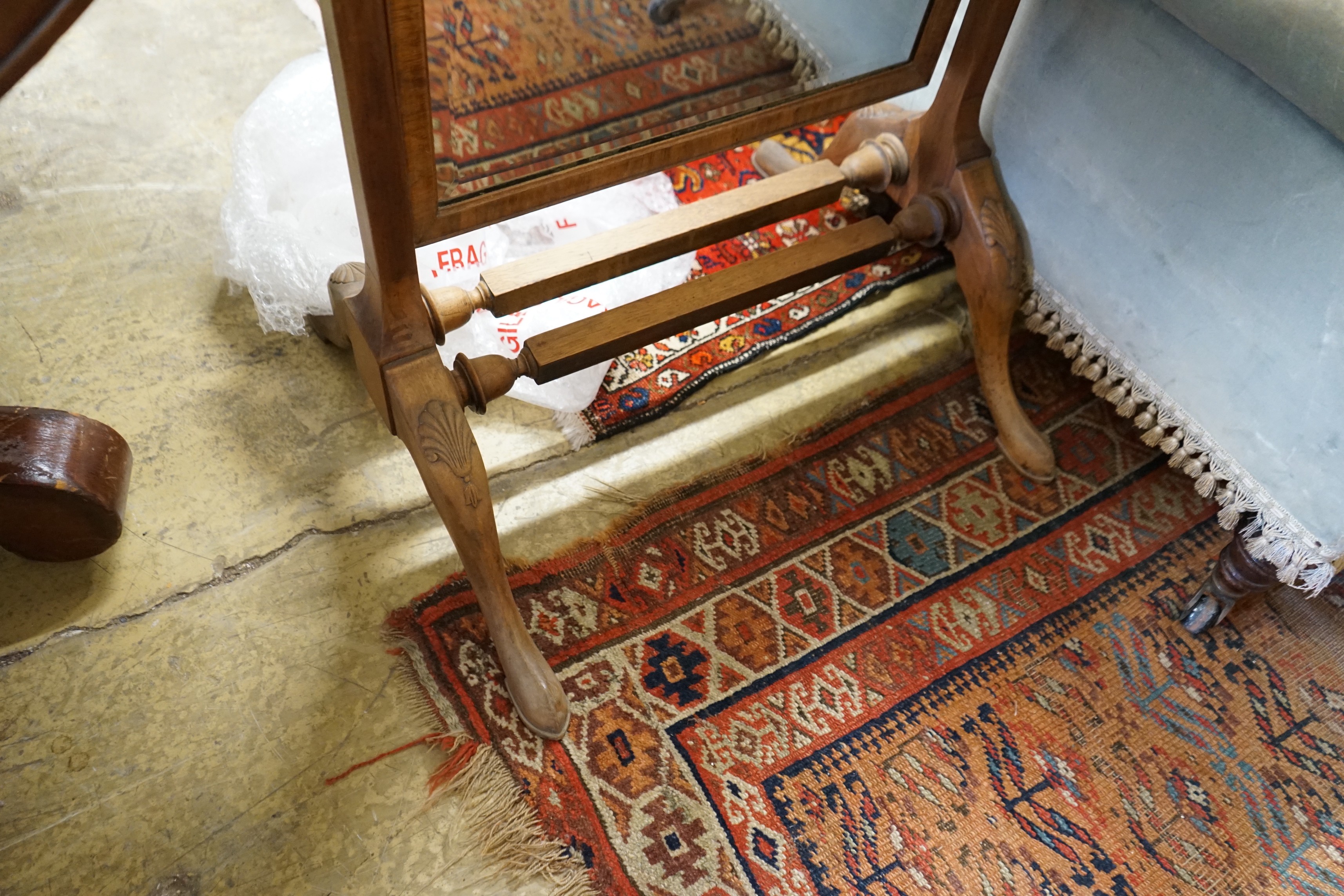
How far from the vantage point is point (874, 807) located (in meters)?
1.18

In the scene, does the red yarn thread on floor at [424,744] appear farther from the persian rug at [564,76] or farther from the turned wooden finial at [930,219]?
the turned wooden finial at [930,219]

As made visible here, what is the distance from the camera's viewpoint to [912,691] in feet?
4.20

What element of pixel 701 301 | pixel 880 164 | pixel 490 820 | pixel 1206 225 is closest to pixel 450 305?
pixel 701 301

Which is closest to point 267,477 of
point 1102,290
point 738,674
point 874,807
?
point 738,674

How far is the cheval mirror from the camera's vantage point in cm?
94

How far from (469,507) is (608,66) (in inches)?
20.7

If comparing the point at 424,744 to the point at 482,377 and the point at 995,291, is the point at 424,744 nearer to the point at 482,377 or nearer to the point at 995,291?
the point at 482,377

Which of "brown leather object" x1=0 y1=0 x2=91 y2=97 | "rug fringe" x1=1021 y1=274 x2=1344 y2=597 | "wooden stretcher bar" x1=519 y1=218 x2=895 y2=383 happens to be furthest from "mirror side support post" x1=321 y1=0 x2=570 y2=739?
"rug fringe" x1=1021 y1=274 x2=1344 y2=597

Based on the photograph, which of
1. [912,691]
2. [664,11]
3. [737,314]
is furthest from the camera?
[737,314]

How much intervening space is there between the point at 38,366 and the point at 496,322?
2.26 ft

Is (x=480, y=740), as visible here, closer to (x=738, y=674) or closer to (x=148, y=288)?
(x=738, y=674)

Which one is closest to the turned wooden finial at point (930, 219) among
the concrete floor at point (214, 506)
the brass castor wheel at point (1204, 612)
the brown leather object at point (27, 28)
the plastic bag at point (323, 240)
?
the concrete floor at point (214, 506)

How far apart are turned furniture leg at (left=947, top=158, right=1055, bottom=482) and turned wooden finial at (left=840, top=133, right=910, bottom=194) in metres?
0.10

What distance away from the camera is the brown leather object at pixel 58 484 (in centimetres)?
113
